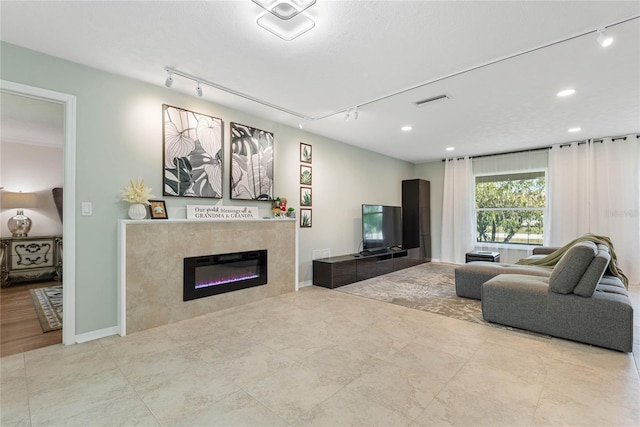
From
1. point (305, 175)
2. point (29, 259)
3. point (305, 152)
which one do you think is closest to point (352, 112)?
point (305, 152)

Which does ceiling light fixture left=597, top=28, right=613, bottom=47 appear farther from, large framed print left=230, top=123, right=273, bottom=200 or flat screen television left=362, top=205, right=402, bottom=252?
flat screen television left=362, top=205, right=402, bottom=252

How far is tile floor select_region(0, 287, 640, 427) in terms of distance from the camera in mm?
1654

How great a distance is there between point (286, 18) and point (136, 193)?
212 cm

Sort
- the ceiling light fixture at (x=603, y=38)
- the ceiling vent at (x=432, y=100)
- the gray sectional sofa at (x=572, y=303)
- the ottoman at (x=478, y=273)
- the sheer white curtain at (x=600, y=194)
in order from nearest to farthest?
the ceiling light fixture at (x=603, y=38) → the gray sectional sofa at (x=572, y=303) → the ceiling vent at (x=432, y=100) → the ottoman at (x=478, y=273) → the sheer white curtain at (x=600, y=194)

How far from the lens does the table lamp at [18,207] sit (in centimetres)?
502

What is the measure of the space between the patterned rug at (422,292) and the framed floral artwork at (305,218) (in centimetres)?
114

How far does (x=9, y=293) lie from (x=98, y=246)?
299 cm

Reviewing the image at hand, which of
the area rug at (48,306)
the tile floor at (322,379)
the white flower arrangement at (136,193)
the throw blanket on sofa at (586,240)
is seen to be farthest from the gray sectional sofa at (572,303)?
the area rug at (48,306)

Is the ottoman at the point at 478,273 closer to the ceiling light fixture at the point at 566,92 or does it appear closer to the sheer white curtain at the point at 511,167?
the ceiling light fixture at the point at 566,92

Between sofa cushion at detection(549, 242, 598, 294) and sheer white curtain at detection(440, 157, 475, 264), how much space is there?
411cm

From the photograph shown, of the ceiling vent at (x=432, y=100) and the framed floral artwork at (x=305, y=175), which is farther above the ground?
the ceiling vent at (x=432, y=100)

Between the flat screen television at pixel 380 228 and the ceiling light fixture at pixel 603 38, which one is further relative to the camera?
the flat screen television at pixel 380 228

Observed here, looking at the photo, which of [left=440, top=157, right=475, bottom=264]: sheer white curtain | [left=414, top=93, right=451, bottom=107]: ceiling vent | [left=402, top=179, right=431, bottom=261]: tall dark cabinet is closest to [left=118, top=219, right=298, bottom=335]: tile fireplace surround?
[left=414, top=93, right=451, bottom=107]: ceiling vent

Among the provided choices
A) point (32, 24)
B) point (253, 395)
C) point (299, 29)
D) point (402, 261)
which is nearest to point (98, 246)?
point (32, 24)
